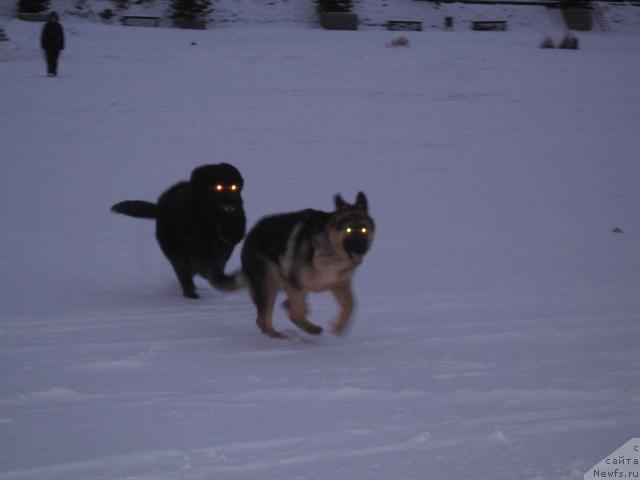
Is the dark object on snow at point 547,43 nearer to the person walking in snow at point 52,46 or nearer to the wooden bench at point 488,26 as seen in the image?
the wooden bench at point 488,26

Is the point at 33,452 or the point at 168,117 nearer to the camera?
the point at 33,452

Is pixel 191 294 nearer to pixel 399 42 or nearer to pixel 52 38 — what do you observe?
pixel 52 38

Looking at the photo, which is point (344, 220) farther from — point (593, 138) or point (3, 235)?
point (593, 138)

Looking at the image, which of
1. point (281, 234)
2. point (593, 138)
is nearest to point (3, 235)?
point (281, 234)

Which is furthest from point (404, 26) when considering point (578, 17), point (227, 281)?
point (227, 281)

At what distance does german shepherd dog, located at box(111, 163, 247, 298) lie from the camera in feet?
28.0

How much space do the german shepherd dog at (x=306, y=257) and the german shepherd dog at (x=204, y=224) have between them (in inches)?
41.6

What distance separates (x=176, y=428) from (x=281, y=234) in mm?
2687

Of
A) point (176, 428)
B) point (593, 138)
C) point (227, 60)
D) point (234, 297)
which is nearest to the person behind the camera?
point (176, 428)

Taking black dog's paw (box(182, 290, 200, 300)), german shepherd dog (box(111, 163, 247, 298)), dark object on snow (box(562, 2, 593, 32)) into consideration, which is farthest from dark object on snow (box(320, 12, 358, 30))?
black dog's paw (box(182, 290, 200, 300))

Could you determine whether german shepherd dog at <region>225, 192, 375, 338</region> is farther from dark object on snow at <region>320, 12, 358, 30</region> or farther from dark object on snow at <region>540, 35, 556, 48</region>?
dark object on snow at <region>320, 12, 358, 30</region>

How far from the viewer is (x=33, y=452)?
4.52 metres

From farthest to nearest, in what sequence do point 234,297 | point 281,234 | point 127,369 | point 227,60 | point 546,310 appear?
point 227,60 → point 234,297 → point 546,310 → point 281,234 → point 127,369

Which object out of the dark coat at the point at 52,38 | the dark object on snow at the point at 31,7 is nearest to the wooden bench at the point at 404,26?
the dark object on snow at the point at 31,7
